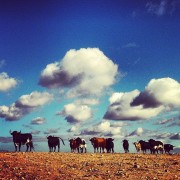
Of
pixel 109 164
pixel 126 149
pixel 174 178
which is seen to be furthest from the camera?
pixel 126 149

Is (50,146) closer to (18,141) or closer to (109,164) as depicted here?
(18,141)

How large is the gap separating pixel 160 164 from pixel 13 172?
12568mm

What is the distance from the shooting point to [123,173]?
23.5m

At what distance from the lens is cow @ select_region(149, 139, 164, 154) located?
54719mm

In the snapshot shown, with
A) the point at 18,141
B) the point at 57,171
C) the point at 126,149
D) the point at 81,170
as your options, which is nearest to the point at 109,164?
the point at 81,170

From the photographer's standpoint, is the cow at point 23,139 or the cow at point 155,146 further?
the cow at point 155,146

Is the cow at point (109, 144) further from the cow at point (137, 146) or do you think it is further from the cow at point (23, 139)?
the cow at point (23, 139)

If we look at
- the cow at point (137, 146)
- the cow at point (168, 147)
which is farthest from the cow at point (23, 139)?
the cow at point (168, 147)

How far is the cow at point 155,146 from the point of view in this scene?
Answer: 180ft

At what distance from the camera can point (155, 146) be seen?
54844 millimetres

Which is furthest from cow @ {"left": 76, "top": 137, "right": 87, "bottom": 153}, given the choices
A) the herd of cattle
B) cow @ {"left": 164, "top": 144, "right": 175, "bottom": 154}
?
cow @ {"left": 164, "top": 144, "right": 175, "bottom": 154}

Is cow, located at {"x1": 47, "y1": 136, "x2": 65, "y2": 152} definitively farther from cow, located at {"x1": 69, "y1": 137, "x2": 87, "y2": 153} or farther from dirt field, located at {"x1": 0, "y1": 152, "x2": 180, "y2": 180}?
dirt field, located at {"x1": 0, "y1": 152, "x2": 180, "y2": 180}

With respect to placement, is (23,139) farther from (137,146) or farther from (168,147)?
(168,147)

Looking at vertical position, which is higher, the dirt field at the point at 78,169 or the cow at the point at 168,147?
the cow at the point at 168,147
